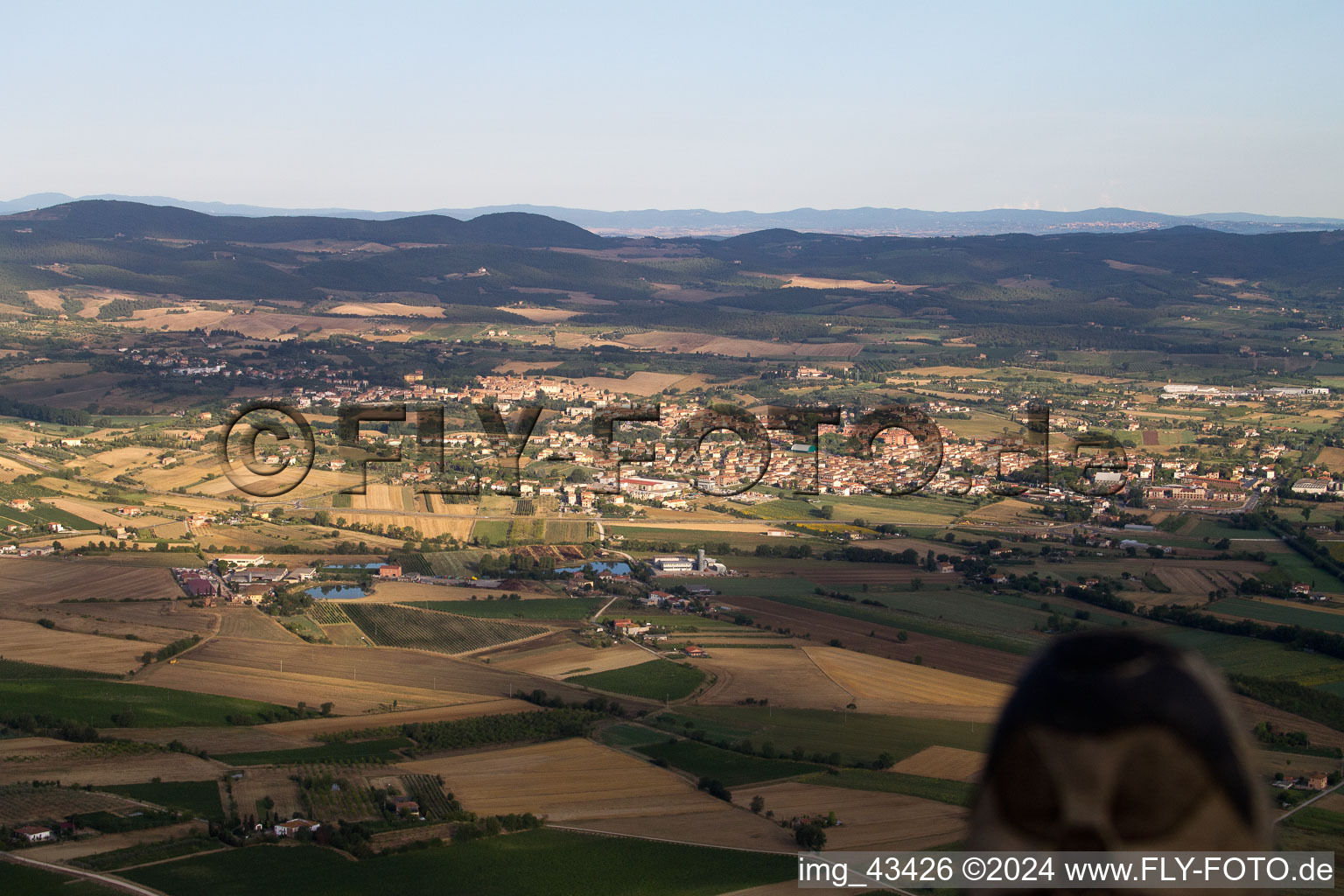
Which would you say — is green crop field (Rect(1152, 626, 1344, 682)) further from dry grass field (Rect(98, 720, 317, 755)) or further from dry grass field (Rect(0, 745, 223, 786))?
dry grass field (Rect(0, 745, 223, 786))

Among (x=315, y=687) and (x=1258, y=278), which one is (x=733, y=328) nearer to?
(x=1258, y=278)

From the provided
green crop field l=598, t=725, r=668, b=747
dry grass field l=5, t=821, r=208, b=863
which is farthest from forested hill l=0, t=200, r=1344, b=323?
dry grass field l=5, t=821, r=208, b=863

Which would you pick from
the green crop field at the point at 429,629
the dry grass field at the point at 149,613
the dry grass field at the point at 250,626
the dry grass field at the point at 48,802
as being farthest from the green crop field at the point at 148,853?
the dry grass field at the point at 149,613

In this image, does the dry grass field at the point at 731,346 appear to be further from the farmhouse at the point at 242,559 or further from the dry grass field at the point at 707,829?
the dry grass field at the point at 707,829

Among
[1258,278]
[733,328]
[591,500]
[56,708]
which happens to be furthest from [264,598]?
[1258,278]

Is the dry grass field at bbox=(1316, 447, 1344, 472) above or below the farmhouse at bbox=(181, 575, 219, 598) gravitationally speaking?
above
